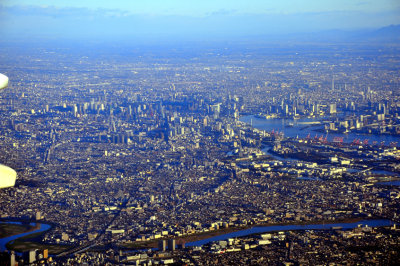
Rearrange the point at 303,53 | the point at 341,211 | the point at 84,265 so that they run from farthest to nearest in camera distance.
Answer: the point at 303,53, the point at 341,211, the point at 84,265

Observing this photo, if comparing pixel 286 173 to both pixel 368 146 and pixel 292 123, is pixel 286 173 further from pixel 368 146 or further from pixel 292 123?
pixel 292 123

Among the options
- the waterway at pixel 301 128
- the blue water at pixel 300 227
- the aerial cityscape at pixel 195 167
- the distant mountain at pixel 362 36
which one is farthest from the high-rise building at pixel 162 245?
the distant mountain at pixel 362 36

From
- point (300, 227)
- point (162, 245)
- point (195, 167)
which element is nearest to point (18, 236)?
point (162, 245)

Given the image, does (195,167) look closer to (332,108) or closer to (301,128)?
(301,128)

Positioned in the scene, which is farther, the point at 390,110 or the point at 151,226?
the point at 390,110

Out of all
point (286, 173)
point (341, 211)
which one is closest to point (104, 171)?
point (286, 173)

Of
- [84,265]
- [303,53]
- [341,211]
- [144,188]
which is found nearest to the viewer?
[84,265]
